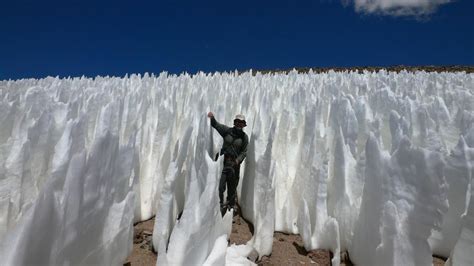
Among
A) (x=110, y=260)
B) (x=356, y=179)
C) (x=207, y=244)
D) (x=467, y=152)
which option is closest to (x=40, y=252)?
(x=110, y=260)

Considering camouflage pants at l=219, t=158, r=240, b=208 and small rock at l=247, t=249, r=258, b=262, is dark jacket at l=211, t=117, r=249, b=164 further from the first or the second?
small rock at l=247, t=249, r=258, b=262

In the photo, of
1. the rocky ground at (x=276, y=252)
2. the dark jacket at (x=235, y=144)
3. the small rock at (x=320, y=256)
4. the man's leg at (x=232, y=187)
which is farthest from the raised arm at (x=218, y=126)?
the small rock at (x=320, y=256)

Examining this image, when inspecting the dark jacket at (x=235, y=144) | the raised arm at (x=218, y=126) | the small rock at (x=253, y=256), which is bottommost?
the small rock at (x=253, y=256)

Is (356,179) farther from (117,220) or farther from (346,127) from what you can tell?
(117,220)

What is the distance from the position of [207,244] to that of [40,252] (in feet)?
3.19

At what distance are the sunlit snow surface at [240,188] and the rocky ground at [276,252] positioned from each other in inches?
3.1

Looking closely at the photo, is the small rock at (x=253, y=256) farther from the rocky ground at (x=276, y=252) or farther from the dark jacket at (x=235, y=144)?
the dark jacket at (x=235, y=144)

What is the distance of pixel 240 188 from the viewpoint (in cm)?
394

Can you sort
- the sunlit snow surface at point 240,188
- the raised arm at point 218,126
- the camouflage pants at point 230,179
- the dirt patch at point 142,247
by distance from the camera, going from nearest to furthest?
1. the sunlit snow surface at point 240,188
2. the dirt patch at point 142,247
3. the camouflage pants at point 230,179
4. the raised arm at point 218,126

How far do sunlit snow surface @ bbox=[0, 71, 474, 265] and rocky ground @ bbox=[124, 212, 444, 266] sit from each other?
0.25 feet

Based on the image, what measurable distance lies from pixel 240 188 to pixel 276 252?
102 cm

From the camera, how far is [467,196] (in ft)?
8.93

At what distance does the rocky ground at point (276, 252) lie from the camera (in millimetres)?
2830

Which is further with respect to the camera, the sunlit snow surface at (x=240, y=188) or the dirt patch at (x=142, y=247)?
the dirt patch at (x=142, y=247)
